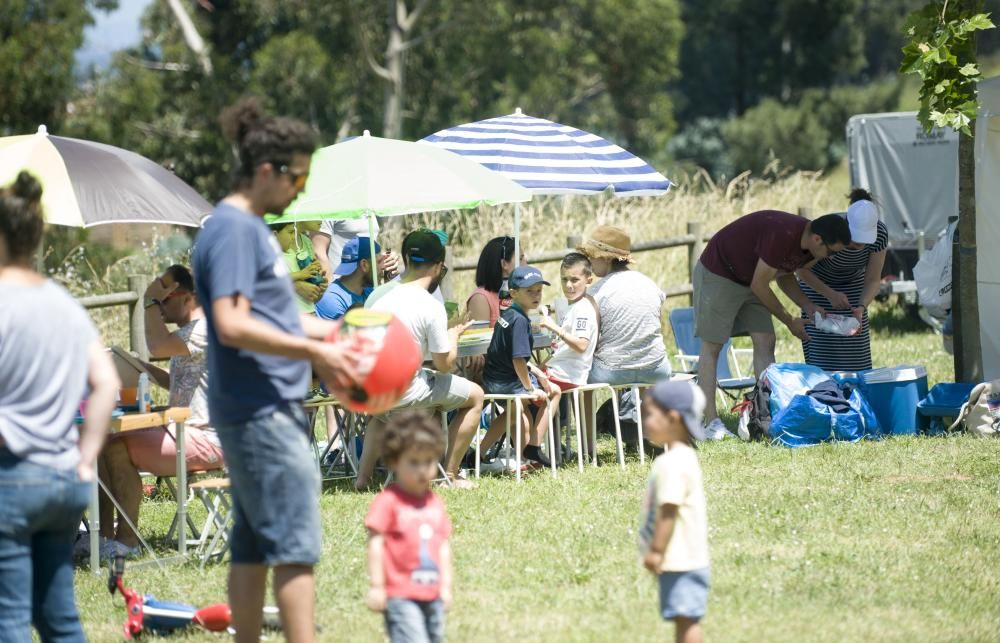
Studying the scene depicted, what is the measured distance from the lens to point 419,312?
744 centimetres

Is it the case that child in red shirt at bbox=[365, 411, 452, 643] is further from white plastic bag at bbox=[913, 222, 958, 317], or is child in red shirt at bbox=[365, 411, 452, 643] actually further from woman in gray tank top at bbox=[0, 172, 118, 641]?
white plastic bag at bbox=[913, 222, 958, 317]

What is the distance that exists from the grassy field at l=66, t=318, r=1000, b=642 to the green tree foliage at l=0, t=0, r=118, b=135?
18.2 m

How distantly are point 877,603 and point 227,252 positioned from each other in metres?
3.02

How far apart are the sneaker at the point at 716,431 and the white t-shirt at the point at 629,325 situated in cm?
90

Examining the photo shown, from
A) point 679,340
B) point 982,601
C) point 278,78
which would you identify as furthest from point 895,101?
point 982,601

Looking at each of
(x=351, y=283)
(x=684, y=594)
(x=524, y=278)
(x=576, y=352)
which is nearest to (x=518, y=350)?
(x=524, y=278)

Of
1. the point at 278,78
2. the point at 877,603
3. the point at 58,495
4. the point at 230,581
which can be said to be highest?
the point at 278,78

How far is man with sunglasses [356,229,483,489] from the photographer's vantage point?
7480 millimetres

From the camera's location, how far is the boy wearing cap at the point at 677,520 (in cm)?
415

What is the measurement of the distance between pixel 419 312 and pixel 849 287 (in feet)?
11.8

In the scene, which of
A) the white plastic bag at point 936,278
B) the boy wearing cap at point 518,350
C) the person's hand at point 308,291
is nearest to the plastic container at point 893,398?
the boy wearing cap at point 518,350

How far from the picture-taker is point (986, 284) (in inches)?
391

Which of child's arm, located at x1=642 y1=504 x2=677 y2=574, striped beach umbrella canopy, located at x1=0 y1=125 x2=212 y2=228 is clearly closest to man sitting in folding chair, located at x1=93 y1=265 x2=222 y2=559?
striped beach umbrella canopy, located at x1=0 y1=125 x2=212 y2=228

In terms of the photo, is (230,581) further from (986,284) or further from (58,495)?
(986,284)
